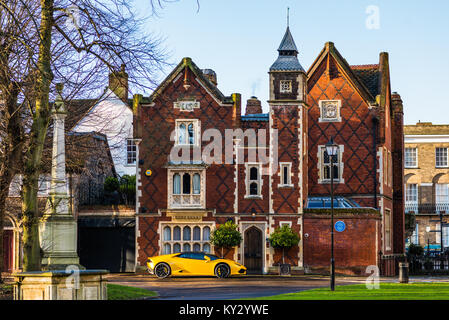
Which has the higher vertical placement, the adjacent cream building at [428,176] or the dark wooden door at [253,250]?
the adjacent cream building at [428,176]

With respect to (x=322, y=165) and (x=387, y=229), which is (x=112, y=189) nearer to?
(x=322, y=165)

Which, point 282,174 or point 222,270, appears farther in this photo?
point 282,174

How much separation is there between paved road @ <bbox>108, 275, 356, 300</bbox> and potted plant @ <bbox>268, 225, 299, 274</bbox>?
2.54 meters

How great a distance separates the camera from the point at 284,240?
140 feet

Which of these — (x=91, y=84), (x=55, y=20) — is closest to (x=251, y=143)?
(x=91, y=84)

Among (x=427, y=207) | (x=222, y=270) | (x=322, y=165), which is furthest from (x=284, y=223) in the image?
(x=427, y=207)

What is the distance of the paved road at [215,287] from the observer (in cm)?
2769

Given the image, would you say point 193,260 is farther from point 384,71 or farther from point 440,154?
point 440,154

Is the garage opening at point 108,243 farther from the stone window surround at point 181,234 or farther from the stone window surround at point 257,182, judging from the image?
the stone window surround at point 257,182

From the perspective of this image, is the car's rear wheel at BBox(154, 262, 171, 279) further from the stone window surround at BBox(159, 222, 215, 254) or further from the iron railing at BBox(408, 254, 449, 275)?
the iron railing at BBox(408, 254, 449, 275)

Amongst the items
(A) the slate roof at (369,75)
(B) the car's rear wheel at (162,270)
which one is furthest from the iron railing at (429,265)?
(B) the car's rear wheel at (162,270)

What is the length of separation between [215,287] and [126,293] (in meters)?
6.33

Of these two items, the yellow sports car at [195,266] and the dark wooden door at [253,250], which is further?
the dark wooden door at [253,250]
